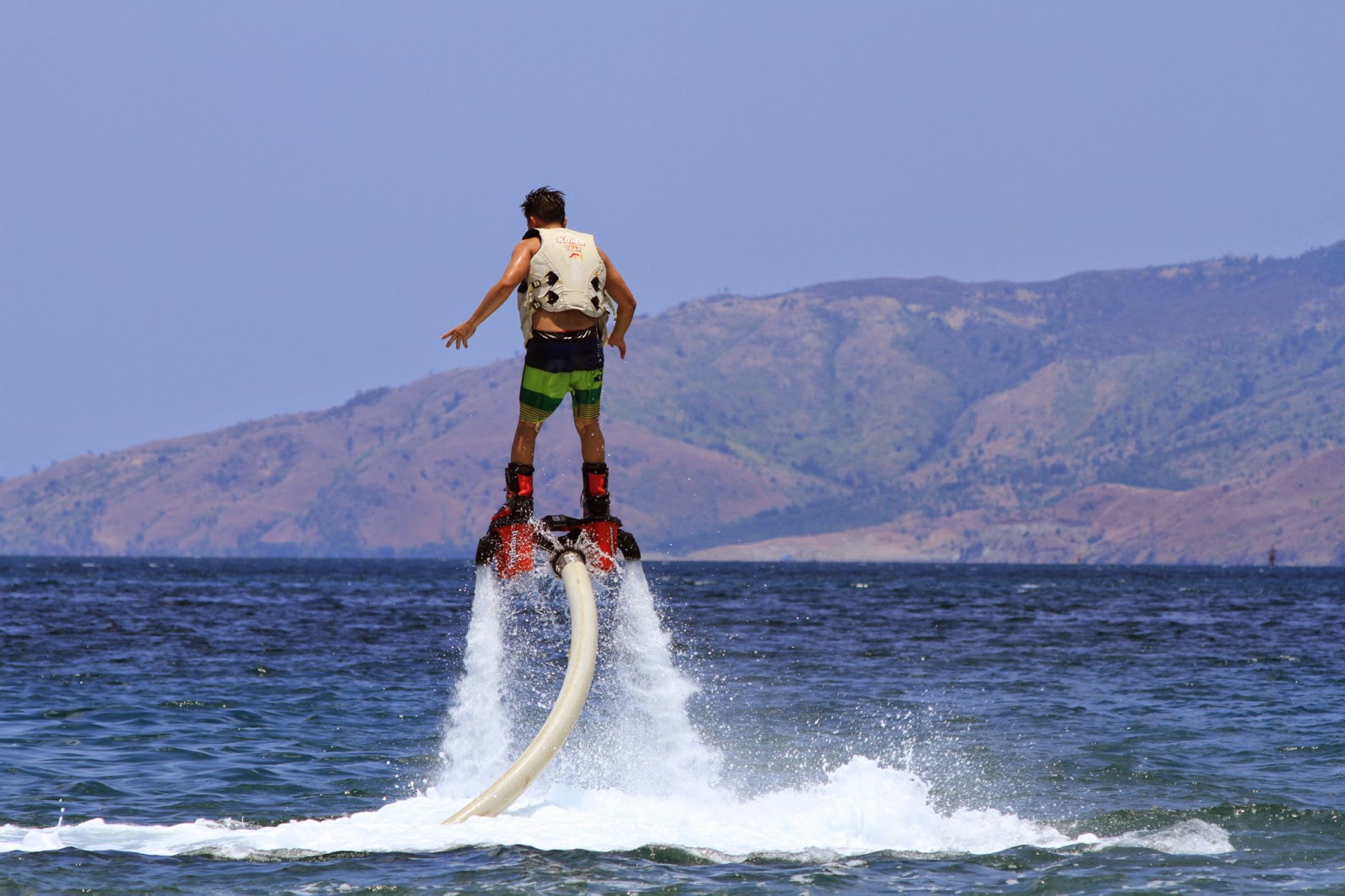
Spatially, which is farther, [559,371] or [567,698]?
[559,371]

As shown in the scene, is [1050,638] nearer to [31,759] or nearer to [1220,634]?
[1220,634]

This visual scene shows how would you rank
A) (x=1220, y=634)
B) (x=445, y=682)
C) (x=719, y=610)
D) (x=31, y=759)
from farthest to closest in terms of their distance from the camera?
(x=719, y=610) < (x=1220, y=634) < (x=445, y=682) < (x=31, y=759)

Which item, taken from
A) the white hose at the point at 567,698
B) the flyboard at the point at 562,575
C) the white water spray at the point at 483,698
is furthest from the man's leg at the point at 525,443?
the white water spray at the point at 483,698

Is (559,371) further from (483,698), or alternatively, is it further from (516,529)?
(483,698)

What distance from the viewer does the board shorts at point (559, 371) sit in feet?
44.8

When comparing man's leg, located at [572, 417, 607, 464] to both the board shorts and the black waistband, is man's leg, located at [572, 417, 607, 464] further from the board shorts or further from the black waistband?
the black waistband

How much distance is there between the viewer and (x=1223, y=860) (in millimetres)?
15320

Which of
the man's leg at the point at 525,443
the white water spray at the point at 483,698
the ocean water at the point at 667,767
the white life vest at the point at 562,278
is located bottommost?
the ocean water at the point at 667,767

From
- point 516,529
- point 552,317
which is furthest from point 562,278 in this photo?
point 516,529

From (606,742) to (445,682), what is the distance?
665 inches

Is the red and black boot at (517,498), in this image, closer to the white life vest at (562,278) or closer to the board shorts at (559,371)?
the board shorts at (559,371)

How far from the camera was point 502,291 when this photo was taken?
1328cm

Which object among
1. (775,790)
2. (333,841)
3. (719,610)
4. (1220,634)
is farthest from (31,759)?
(719,610)

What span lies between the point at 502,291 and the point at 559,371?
2.80ft
